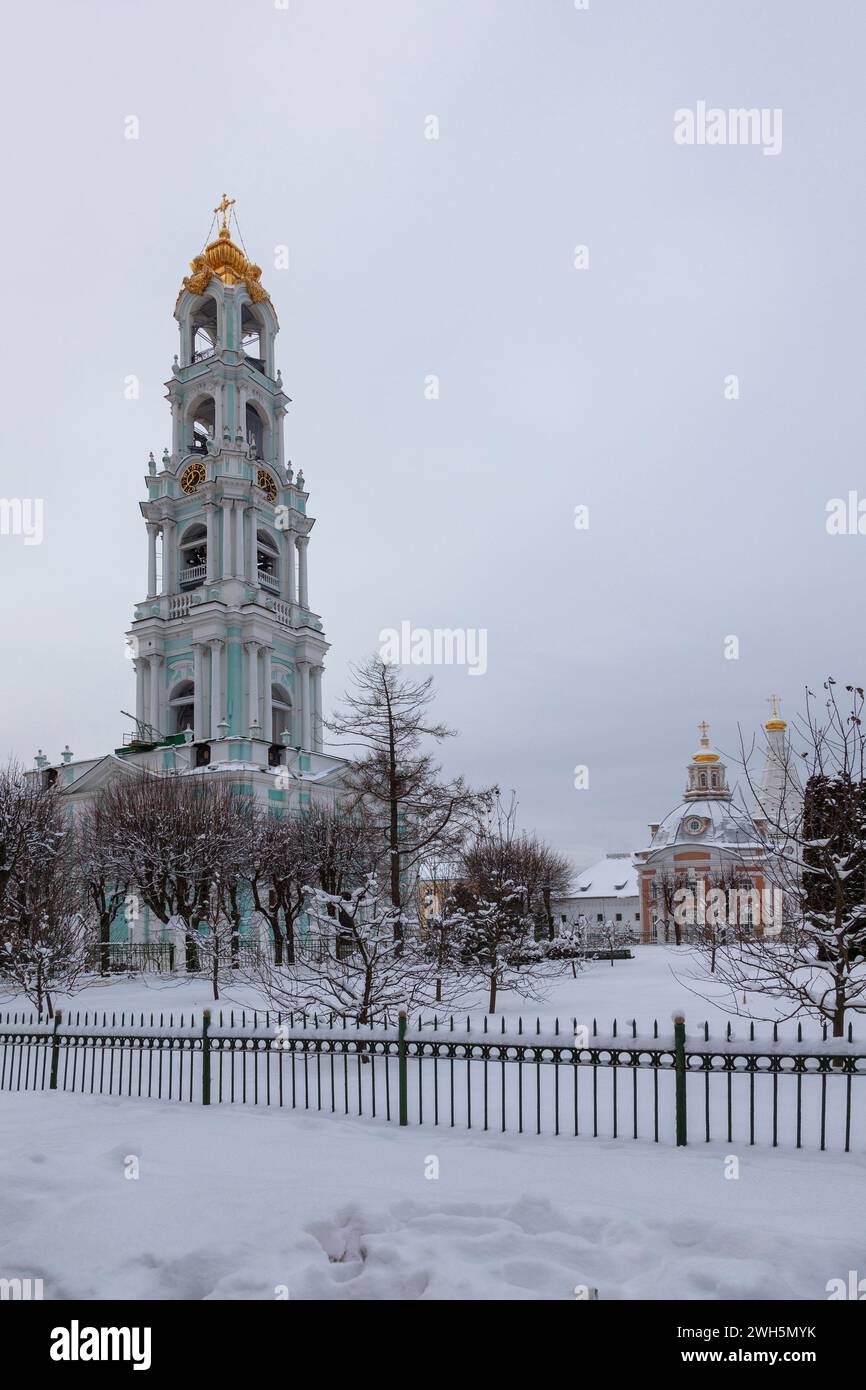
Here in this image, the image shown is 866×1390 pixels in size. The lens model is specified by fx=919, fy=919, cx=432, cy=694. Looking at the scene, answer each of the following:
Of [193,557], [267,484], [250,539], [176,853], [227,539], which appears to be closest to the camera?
[176,853]

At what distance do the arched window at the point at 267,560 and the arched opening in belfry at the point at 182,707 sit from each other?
7.77 meters

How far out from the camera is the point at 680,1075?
352 inches

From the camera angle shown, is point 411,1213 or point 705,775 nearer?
point 411,1213

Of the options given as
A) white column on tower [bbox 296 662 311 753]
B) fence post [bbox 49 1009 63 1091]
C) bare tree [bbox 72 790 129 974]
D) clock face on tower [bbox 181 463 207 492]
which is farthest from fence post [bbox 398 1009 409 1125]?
clock face on tower [bbox 181 463 207 492]

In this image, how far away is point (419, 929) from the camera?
2138cm

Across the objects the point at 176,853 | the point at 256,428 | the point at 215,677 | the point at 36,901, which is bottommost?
the point at 36,901

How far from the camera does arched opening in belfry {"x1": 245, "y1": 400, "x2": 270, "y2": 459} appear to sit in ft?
196

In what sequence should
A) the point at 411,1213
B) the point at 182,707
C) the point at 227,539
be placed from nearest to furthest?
1. the point at 411,1213
2. the point at 227,539
3. the point at 182,707

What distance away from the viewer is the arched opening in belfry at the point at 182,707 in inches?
2164

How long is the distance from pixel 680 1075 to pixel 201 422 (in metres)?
59.4

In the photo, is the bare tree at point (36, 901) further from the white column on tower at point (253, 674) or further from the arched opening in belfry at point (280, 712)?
the arched opening in belfry at point (280, 712)

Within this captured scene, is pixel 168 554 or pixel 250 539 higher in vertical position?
pixel 250 539

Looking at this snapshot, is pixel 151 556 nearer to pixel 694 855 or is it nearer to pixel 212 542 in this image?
pixel 212 542

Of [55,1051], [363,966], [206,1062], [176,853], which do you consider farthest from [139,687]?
[206,1062]
